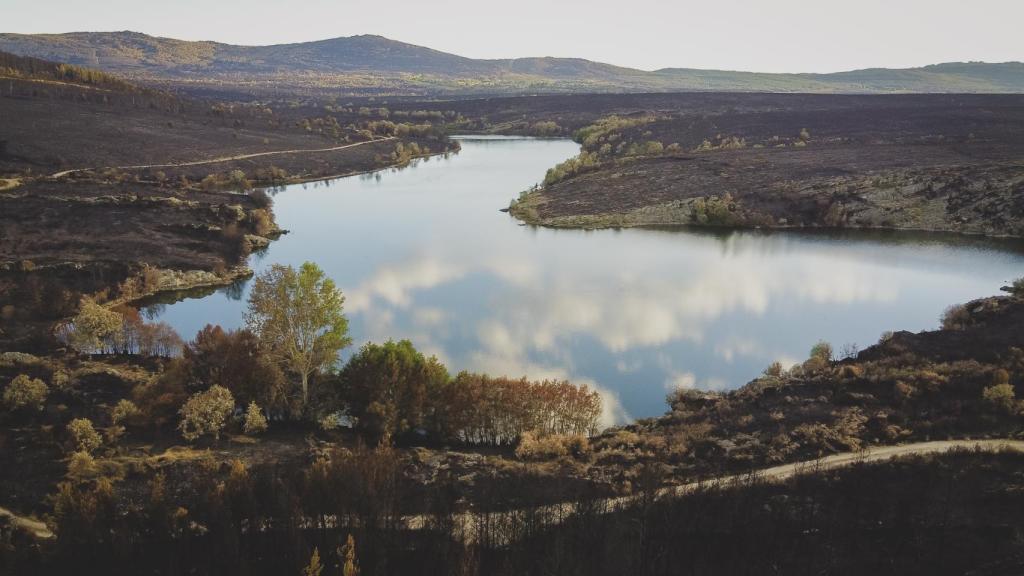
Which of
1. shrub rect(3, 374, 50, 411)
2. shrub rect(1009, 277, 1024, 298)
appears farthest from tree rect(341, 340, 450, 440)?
shrub rect(1009, 277, 1024, 298)

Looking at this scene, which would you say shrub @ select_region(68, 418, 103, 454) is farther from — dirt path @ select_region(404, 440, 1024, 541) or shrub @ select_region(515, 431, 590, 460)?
shrub @ select_region(515, 431, 590, 460)

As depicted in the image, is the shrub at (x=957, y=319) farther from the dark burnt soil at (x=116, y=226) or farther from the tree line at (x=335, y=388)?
the dark burnt soil at (x=116, y=226)

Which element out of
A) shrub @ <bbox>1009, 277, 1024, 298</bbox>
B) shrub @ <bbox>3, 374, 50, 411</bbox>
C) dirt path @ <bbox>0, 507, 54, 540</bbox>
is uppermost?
shrub @ <bbox>1009, 277, 1024, 298</bbox>

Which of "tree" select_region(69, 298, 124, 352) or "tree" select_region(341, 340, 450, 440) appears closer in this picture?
"tree" select_region(341, 340, 450, 440)

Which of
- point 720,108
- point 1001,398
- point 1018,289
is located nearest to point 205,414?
point 1001,398

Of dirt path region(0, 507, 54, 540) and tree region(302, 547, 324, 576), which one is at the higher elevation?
tree region(302, 547, 324, 576)

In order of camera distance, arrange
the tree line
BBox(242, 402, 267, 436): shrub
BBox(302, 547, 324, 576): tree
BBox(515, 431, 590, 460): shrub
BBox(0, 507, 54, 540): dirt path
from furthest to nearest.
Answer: the tree line → BBox(242, 402, 267, 436): shrub → BBox(515, 431, 590, 460): shrub → BBox(0, 507, 54, 540): dirt path → BBox(302, 547, 324, 576): tree
